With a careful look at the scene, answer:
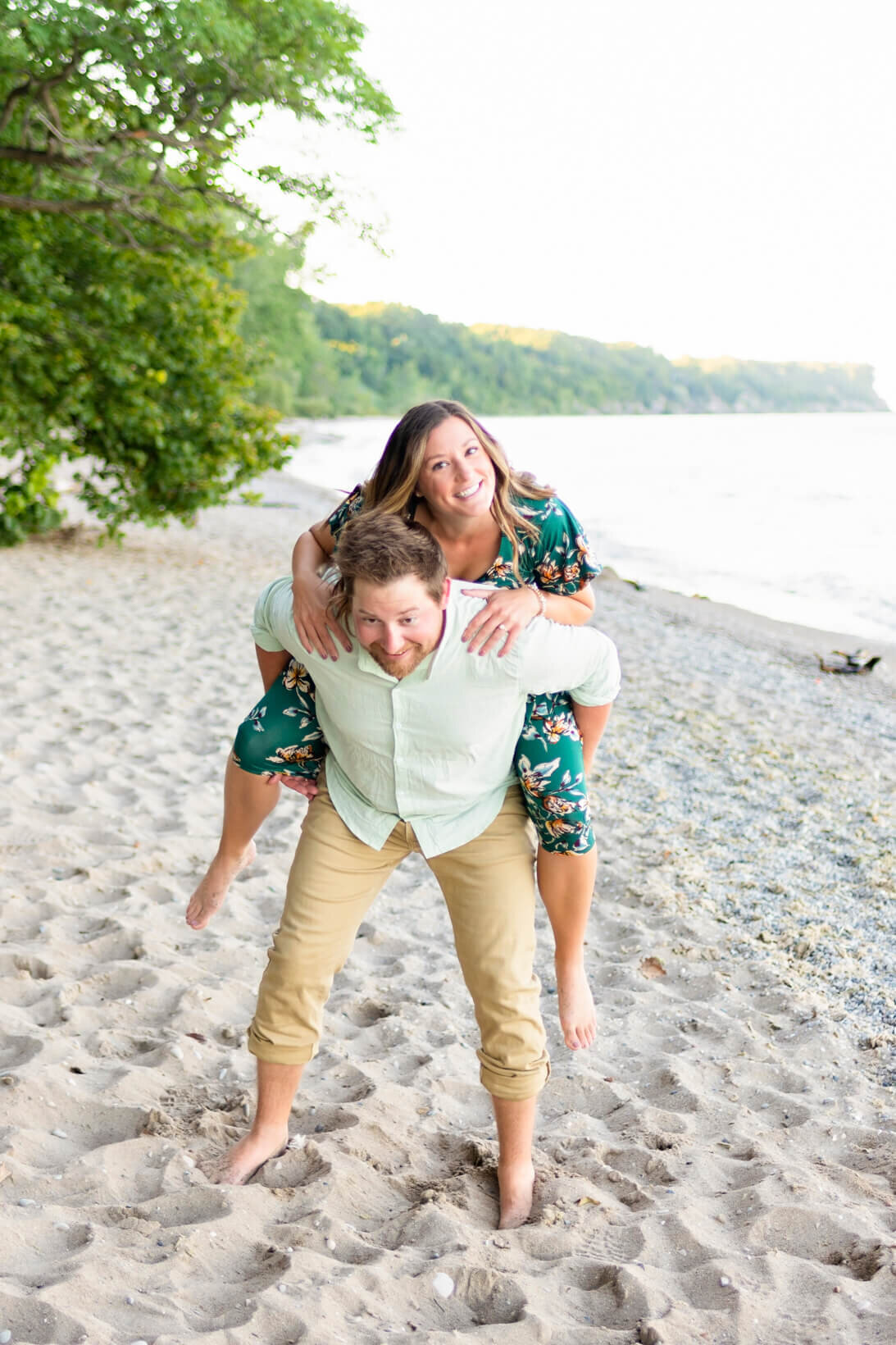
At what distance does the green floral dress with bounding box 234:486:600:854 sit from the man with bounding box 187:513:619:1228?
56 millimetres

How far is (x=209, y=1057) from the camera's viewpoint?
3.27 m

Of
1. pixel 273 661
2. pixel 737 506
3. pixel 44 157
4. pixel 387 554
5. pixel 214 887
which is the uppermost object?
pixel 44 157

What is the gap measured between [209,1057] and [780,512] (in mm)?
29441

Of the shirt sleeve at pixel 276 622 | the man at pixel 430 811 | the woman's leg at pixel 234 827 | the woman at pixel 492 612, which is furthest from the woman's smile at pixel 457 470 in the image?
the woman's leg at pixel 234 827

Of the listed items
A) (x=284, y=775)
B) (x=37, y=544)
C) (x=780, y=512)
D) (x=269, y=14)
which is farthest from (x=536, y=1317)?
(x=780, y=512)

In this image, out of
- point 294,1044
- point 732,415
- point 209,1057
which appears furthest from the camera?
point 732,415

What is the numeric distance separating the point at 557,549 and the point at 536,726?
1.46 ft

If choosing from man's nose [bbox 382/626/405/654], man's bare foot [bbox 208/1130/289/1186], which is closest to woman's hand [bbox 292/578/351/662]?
man's nose [bbox 382/626/405/654]

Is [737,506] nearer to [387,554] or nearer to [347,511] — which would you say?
[347,511]

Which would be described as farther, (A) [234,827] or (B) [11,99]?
(B) [11,99]

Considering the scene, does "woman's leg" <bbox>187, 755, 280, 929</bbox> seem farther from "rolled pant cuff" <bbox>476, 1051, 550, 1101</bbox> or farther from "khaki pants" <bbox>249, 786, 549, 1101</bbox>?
"rolled pant cuff" <bbox>476, 1051, 550, 1101</bbox>

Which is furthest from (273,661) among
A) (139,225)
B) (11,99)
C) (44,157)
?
(139,225)

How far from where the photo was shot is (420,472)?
2500mm

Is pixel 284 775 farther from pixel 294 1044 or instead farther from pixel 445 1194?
pixel 445 1194
